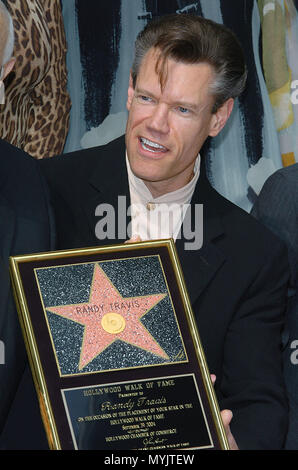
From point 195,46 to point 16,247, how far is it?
0.82m

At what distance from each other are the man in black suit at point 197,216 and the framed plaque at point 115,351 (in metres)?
0.41

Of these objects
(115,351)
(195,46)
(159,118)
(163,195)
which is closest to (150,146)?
(159,118)

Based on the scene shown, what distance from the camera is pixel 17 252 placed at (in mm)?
1871

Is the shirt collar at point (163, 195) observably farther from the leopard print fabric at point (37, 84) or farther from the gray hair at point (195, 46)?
the leopard print fabric at point (37, 84)

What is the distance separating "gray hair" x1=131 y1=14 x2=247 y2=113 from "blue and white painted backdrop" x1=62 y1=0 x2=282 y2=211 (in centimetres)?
79

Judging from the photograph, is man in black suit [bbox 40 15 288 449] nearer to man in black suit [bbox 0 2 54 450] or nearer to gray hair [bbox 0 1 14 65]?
man in black suit [bbox 0 2 54 450]

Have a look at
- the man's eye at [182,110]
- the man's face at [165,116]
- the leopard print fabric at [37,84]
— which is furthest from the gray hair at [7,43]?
the leopard print fabric at [37,84]

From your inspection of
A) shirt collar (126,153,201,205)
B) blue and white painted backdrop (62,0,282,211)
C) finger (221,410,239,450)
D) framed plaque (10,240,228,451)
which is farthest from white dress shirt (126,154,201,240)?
blue and white painted backdrop (62,0,282,211)

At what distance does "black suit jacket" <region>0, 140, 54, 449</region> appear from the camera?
184cm

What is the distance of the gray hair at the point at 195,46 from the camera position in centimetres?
222

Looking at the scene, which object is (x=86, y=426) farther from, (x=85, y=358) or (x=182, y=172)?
(x=182, y=172)

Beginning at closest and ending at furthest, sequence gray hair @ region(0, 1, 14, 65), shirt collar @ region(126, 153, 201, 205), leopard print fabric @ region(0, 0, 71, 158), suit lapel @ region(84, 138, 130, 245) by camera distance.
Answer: gray hair @ region(0, 1, 14, 65)
suit lapel @ region(84, 138, 130, 245)
shirt collar @ region(126, 153, 201, 205)
leopard print fabric @ region(0, 0, 71, 158)
